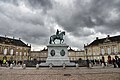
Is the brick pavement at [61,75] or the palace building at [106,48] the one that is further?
the palace building at [106,48]

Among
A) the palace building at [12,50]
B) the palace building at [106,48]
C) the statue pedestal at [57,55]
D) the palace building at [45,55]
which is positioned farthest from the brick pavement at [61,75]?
the palace building at [45,55]

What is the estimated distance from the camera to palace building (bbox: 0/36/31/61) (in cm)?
6850

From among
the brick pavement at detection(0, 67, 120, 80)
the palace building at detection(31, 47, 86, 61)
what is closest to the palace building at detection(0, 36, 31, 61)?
the palace building at detection(31, 47, 86, 61)

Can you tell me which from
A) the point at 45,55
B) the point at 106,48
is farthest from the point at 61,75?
the point at 45,55

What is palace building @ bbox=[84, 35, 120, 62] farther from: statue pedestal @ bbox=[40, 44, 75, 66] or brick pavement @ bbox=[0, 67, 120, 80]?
brick pavement @ bbox=[0, 67, 120, 80]

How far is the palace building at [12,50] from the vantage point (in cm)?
6850

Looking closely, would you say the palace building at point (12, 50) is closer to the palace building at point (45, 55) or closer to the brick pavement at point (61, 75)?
the palace building at point (45, 55)

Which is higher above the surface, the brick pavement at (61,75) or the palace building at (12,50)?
the palace building at (12,50)

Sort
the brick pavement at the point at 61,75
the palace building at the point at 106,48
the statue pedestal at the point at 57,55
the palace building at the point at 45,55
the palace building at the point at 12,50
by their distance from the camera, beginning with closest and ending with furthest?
the brick pavement at the point at 61,75
the statue pedestal at the point at 57,55
the palace building at the point at 106,48
the palace building at the point at 12,50
the palace building at the point at 45,55

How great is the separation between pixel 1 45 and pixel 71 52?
5020 centimetres

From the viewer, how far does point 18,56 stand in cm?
7650

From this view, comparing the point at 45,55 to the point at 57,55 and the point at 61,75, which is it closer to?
the point at 57,55

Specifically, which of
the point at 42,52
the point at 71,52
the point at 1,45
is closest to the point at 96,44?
the point at 71,52

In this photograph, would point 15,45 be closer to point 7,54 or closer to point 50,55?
point 7,54
